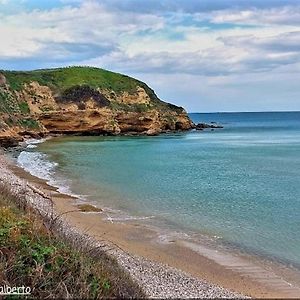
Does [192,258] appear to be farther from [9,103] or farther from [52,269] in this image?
[9,103]

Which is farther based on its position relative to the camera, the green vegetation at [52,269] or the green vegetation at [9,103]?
the green vegetation at [9,103]

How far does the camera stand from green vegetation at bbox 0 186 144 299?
8430 mm

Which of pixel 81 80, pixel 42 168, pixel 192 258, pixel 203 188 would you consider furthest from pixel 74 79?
pixel 192 258

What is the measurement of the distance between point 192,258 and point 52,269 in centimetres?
724

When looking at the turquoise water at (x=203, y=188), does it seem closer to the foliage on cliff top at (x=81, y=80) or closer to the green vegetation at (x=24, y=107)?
the green vegetation at (x=24, y=107)

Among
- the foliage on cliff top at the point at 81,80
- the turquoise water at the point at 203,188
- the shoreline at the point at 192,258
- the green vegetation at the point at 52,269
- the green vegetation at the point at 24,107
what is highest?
the foliage on cliff top at the point at 81,80

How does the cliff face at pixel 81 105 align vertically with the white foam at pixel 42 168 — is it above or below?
above

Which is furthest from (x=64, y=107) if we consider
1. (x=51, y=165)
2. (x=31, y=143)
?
(x=51, y=165)

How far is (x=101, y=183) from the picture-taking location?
30.8m

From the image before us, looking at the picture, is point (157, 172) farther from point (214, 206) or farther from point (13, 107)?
point (13, 107)

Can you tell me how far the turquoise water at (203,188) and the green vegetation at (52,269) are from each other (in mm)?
7762

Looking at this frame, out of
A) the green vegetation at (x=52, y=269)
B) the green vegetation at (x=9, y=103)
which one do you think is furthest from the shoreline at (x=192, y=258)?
the green vegetation at (x=9, y=103)

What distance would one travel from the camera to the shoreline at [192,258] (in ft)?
41.6

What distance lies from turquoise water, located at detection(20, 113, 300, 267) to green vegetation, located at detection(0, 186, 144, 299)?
7.76 m
